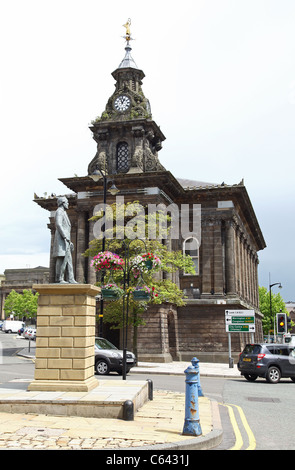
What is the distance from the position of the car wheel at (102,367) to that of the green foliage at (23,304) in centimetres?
6741

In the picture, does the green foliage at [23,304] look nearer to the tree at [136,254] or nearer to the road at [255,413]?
the tree at [136,254]

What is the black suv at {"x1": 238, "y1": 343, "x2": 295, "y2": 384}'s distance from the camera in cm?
1967

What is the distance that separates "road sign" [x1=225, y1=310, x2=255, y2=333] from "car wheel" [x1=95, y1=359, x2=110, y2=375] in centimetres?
1082

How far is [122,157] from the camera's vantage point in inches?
1576

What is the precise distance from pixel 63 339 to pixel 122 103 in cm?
3228

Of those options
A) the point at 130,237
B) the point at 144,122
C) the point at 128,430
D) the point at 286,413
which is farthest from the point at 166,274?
the point at 128,430

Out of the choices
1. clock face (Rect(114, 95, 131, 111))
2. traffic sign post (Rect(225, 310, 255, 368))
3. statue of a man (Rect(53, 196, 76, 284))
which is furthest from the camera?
clock face (Rect(114, 95, 131, 111))

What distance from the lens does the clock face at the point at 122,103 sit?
40.3 metres

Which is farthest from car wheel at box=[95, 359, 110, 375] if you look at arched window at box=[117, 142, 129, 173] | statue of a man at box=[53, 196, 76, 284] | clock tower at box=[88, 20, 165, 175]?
arched window at box=[117, 142, 129, 173]

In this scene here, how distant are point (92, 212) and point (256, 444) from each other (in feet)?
102

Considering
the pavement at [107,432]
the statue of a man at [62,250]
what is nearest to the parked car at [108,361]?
the statue of a man at [62,250]

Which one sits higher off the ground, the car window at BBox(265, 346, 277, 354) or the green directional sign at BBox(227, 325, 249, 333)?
the green directional sign at BBox(227, 325, 249, 333)

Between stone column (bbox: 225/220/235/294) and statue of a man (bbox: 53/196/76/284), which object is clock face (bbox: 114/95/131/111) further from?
statue of a man (bbox: 53/196/76/284)
